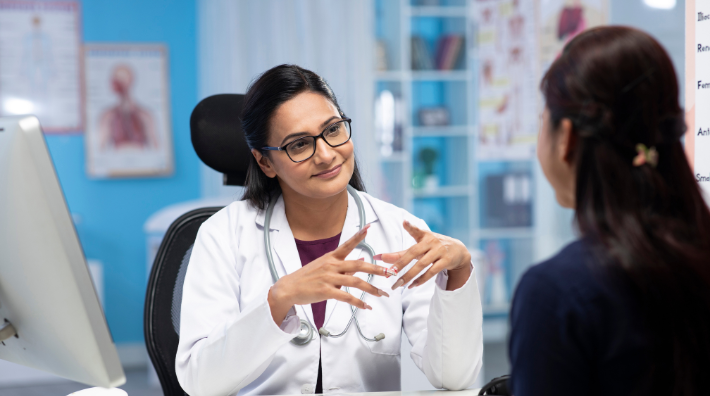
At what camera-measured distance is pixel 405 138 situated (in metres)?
3.62

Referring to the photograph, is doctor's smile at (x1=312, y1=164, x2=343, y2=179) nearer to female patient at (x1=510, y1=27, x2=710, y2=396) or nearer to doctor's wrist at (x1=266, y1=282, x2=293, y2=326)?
doctor's wrist at (x1=266, y1=282, x2=293, y2=326)

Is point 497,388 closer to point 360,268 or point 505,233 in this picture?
point 360,268

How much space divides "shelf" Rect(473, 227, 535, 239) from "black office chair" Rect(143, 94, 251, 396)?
2552 millimetres

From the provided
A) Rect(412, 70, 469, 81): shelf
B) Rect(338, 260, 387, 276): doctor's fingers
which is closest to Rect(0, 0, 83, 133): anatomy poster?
Rect(412, 70, 469, 81): shelf

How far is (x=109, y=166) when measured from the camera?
364 cm

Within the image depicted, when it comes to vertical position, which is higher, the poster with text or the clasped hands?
the poster with text

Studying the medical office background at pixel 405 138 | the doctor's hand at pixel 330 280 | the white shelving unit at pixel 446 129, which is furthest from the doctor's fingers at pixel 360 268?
the white shelving unit at pixel 446 129

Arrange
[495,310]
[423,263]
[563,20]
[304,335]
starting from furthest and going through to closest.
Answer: [495,310] < [563,20] < [304,335] < [423,263]

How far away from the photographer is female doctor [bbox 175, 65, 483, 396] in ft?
3.54

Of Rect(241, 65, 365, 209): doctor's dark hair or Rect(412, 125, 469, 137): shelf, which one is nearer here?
Rect(241, 65, 365, 209): doctor's dark hair

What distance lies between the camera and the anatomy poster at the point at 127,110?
3605mm

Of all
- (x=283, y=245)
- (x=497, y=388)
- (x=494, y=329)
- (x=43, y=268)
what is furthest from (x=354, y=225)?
(x=494, y=329)

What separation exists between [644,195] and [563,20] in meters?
2.62

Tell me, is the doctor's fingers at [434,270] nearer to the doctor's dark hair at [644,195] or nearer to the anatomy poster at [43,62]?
the doctor's dark hair at [644,195]
